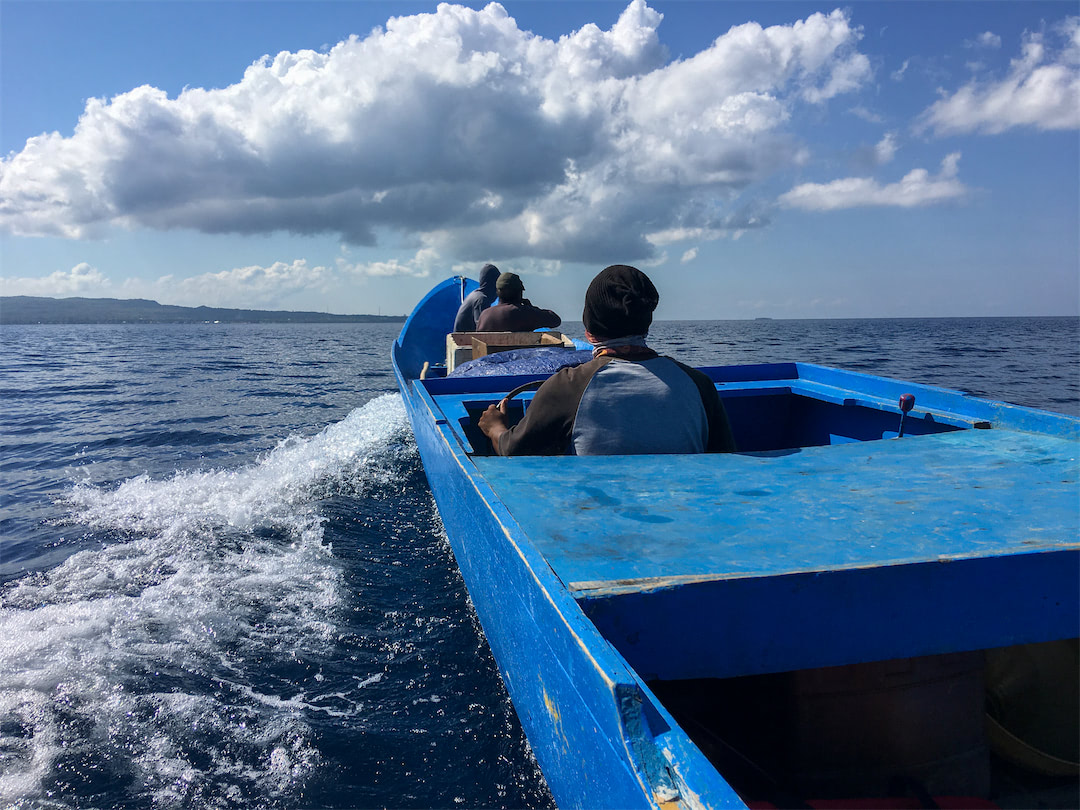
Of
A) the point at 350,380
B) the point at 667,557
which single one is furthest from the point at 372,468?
the point at 350,380

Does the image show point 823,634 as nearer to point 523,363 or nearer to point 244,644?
point 244,644

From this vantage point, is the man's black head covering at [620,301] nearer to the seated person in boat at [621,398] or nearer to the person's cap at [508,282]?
the seated person in boat at [621,398]

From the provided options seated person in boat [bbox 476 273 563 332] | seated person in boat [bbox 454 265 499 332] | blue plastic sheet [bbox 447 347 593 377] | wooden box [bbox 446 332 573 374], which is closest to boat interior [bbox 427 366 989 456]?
blue plastic sheet [bbox 447 347 593 377]

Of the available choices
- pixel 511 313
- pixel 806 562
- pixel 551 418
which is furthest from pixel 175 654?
pixel 511 313

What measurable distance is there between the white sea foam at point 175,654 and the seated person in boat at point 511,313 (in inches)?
110

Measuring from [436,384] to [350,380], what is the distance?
1534cm

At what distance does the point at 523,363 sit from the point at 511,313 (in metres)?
2.15

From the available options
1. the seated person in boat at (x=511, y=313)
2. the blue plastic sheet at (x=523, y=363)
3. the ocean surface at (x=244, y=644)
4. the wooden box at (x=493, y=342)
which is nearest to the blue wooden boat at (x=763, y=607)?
the ocean surface at (x=244, y=644)

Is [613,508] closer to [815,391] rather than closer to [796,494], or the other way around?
[796,494]

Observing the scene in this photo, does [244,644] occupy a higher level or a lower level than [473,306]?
lower

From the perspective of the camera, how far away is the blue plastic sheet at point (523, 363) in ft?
16.9

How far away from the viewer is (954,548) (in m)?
1.83

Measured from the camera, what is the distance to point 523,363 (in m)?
5.27

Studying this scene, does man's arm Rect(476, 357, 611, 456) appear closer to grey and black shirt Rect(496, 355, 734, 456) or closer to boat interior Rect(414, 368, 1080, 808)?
grey and black shirt Rect(496, 355, 734, 456)
